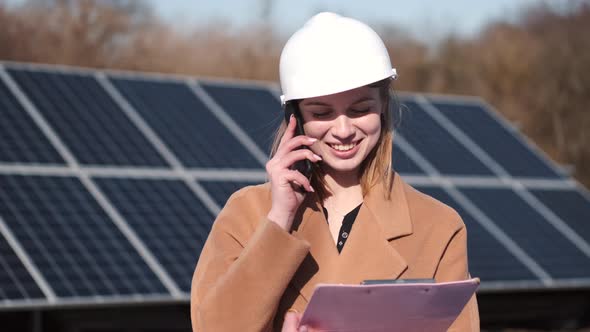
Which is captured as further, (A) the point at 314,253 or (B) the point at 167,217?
(B) the point at 167,217

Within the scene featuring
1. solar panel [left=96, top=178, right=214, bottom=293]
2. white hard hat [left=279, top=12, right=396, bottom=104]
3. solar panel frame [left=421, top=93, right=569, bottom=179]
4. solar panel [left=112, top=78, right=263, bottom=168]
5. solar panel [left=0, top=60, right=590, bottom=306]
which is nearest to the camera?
white hard hat [left=279, top=12, right=396, bottom=104]

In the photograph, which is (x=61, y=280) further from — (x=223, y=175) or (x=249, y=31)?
(x=249, y=31)

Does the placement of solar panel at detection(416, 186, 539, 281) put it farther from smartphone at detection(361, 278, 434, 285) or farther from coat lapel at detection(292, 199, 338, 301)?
smartphone at detection(361, 278, 434, 285)

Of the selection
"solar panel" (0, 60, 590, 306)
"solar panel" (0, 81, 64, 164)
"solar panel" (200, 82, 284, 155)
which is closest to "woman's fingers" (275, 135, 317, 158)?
"solar panel" (0, 60, 590, 306)

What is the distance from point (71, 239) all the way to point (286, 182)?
6985 millimetres

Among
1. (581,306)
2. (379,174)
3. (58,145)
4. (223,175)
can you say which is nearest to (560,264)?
(581,306)

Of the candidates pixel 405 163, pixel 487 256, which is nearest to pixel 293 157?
pixel 487 256

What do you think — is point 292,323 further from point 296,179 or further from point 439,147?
point 439,147

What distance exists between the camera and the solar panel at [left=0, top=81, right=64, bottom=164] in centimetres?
1090

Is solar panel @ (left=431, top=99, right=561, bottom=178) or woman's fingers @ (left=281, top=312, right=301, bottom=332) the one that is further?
solar panel @ (left=431, top=99, right=561, bottom=178)

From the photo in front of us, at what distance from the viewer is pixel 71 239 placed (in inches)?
395

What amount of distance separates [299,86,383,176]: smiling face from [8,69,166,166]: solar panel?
8.07 metres

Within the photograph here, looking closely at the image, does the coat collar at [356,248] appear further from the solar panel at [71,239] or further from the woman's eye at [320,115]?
the solar panel at [71,239]

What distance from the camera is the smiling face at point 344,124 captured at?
3406mm
